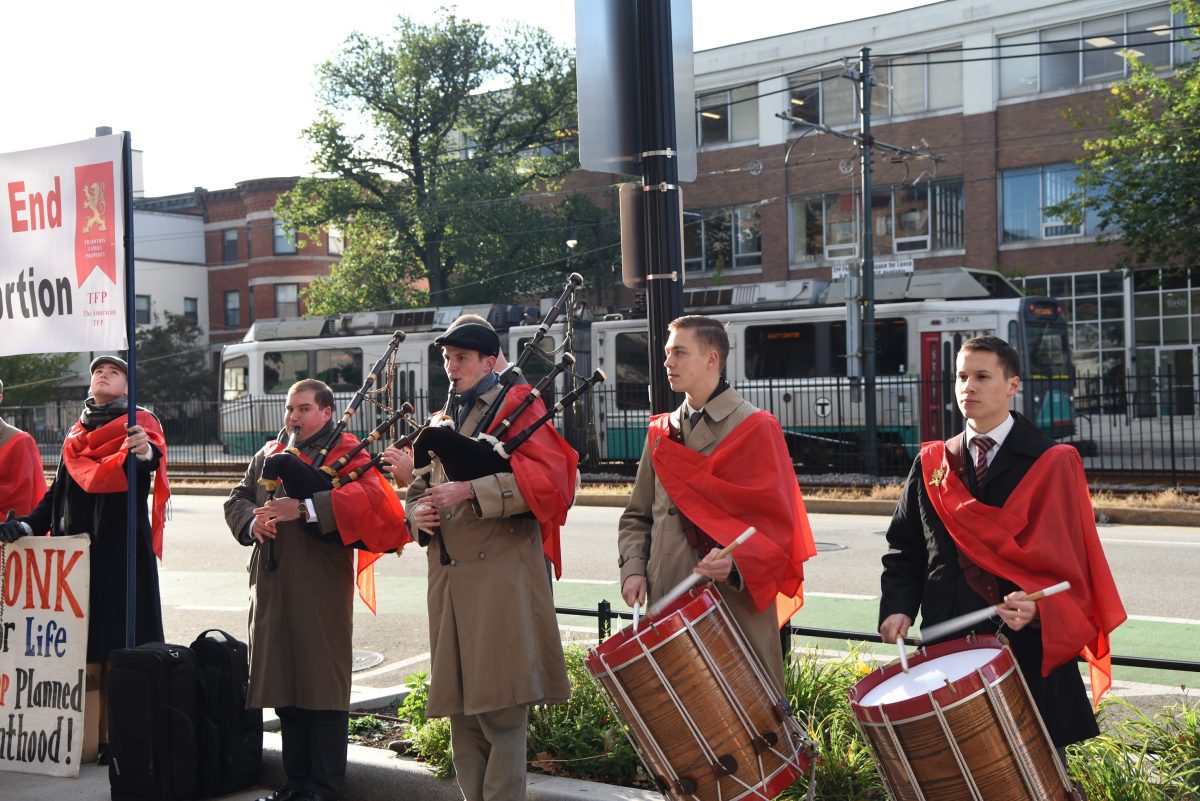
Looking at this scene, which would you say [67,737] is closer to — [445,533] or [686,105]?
[445,533]

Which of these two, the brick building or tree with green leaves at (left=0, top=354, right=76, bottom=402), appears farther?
tree with green leaves at (left=0, top=354, right=76, bottom=402)

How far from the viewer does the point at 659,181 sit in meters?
Result: 5.89

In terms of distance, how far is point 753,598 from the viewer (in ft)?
14.6

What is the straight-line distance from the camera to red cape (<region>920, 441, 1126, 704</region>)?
386cm

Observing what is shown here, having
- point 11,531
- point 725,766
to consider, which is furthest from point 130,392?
point 725,766

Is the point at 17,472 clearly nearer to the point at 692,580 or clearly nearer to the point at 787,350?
the point at 692,580

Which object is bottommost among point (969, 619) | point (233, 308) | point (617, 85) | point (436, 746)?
point (436, 746)

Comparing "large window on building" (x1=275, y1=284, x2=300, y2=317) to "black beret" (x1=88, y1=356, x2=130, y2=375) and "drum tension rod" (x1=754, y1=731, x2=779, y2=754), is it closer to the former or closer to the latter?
"black beret" (x1=88, y1=356, x2=130, y2=375)

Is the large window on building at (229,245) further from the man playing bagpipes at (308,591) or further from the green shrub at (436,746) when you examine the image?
the green shrub at (436,746)

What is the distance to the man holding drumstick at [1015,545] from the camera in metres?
3.90

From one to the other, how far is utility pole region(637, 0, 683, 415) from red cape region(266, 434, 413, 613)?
1285 mm

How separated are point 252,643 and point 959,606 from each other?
3.12 metres

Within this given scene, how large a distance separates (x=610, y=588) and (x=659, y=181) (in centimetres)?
598

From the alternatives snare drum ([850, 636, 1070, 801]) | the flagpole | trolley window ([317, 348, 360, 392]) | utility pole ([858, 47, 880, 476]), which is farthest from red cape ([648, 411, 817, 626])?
trolley window ([317, 348, 360, 392])
